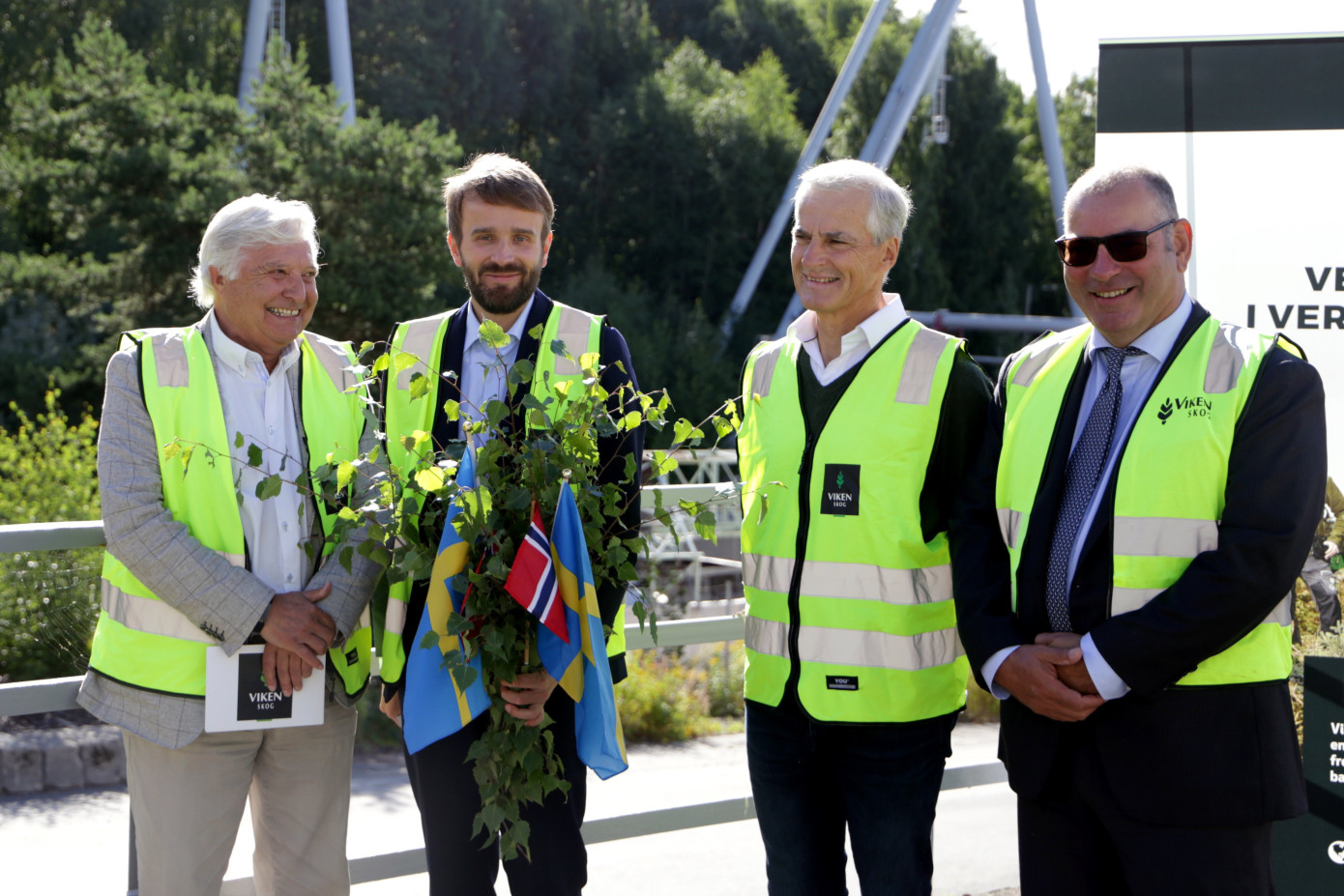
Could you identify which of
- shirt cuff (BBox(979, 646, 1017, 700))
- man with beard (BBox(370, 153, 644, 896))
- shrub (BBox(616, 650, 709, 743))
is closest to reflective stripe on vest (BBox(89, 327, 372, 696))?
man with beard (BBox(370, 153, 644, 896))

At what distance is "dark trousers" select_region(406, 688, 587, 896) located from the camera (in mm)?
2984

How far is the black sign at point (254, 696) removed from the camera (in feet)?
10.3

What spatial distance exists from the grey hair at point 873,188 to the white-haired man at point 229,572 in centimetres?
133

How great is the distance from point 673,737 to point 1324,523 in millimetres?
4480

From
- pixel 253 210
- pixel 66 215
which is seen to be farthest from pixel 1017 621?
pixel 66 215

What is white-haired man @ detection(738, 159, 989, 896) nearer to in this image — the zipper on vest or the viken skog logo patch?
the zipper on vest

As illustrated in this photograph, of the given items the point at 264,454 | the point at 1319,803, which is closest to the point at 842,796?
the point at 1319,803

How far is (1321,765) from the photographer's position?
381 cm

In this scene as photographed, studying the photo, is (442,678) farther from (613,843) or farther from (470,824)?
(613,843)

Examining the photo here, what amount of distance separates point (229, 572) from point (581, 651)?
0.89 m

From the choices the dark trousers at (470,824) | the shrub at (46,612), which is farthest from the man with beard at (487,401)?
the shrub at (46,612)

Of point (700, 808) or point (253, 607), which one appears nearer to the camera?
point (253, 607)

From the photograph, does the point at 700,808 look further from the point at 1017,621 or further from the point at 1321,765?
the point at 1321,765

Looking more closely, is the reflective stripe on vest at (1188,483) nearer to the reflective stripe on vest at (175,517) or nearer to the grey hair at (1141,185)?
the grey hair at (1141,185)
